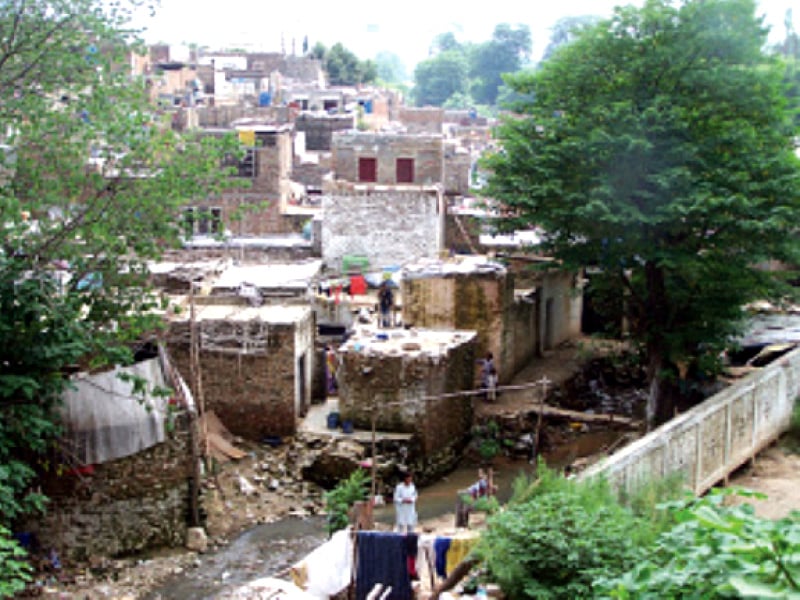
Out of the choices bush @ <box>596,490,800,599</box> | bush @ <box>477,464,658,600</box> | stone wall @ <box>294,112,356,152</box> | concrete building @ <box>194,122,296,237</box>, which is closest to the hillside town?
bush @ <box>477,464,658,600</box>

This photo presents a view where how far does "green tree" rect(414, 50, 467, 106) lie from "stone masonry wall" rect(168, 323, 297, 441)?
82.1 metres

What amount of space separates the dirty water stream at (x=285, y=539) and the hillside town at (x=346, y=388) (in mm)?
65

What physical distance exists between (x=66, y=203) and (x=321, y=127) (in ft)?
105

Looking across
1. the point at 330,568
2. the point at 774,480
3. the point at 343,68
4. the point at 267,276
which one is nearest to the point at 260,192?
the point at 267,276

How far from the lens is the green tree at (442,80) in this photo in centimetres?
10169

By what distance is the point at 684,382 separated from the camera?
66.3 feet

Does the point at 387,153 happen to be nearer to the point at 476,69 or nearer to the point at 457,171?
the point at 457,171

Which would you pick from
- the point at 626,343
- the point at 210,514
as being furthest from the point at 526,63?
the point at 210,514

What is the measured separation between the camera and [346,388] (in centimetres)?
2102

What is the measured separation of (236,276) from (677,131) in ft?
34.1

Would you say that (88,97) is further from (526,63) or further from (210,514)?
(526,63)

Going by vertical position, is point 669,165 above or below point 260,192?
above

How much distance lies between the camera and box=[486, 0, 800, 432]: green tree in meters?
18.6

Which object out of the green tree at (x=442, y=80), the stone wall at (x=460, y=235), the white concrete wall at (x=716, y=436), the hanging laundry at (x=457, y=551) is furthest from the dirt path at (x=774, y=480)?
the green tree at (x=442, y=80)
